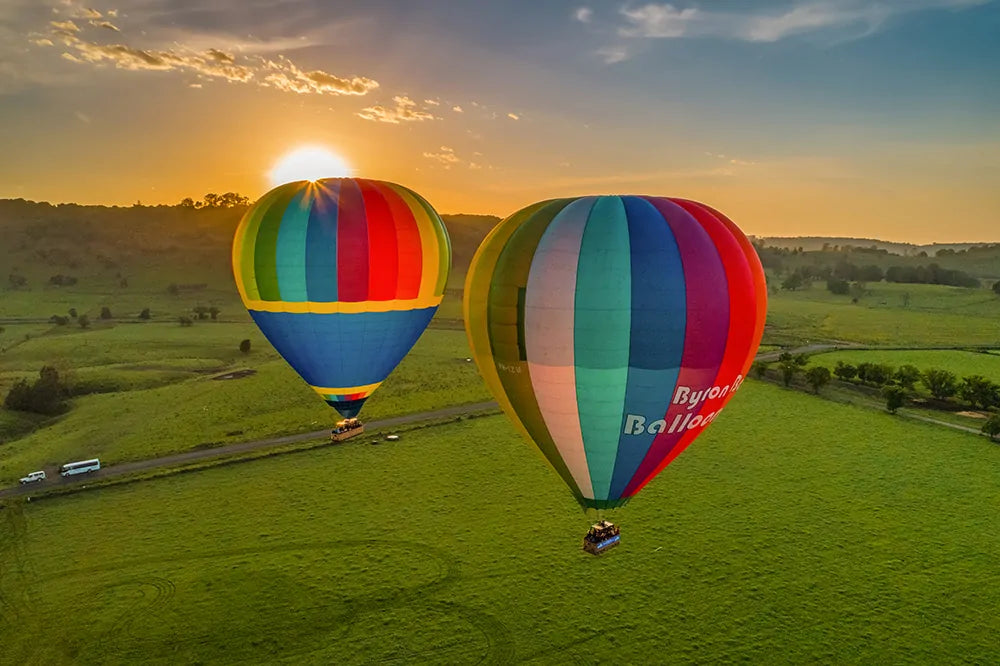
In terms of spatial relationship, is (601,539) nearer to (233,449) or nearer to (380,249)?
(380,249)

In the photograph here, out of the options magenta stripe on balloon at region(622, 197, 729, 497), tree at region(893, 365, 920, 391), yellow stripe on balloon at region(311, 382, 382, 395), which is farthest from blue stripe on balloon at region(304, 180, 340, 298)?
tree at region(893, 365, 920, 391)

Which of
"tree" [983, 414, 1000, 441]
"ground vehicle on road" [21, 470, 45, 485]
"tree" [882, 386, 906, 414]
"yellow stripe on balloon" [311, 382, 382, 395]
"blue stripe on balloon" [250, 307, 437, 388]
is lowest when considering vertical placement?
"ground vehicle on road" [21, 470, 45, 485]

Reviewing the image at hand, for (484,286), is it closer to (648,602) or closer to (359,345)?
(359,345)

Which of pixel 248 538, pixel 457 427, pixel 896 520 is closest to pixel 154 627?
pixel 248 538

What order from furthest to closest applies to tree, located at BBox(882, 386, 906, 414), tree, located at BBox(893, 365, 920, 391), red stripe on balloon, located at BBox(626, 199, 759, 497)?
tree, located at BBox(893, 365, 920, 391)
tree, located at BBox(882, 386, 906, 414)
red stripe on balloon, located at BBox(626, 199, 759, 497)

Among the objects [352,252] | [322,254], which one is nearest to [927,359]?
[352,252]

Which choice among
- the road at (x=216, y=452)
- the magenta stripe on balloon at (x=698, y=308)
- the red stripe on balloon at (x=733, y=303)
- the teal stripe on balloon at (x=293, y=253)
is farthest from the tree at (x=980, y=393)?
the teal stripe on balloon at (x=293, y=253)

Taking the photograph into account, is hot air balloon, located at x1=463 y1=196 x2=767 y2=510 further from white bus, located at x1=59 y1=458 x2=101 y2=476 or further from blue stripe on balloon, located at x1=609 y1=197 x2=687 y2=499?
white bus, located at x1=59 y1=458 x2=101 y2=476
